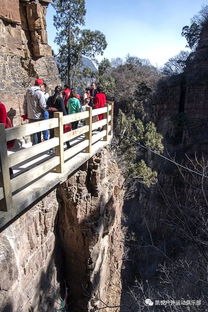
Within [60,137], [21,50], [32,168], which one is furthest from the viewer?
[21,50]

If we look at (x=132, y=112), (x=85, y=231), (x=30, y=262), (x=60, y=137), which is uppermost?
(x=60, y=137)

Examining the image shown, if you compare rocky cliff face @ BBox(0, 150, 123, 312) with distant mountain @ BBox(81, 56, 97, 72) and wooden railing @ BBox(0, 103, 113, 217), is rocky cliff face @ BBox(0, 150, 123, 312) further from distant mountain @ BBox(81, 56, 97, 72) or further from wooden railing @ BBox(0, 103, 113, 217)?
distant mountain @ BBox(81, 56, 97, 72)

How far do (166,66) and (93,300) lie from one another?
99.2 feet

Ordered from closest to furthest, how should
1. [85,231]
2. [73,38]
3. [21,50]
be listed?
[85,231]
[21,50]
[73,38]

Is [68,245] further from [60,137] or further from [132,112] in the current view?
[132,112]

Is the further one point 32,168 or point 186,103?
point 186,103

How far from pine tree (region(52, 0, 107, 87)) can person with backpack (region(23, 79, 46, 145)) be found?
17378 mm

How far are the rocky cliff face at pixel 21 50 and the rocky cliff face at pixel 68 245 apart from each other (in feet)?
12.4

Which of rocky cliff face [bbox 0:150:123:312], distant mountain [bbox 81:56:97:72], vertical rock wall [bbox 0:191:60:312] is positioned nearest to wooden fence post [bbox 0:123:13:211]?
vertical rock wall [bbox 0:191:60:312]

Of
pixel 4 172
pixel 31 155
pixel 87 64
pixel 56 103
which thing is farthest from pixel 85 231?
pixel 87 64

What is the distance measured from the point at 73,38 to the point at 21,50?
13769 mm

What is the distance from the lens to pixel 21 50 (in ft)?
30.0

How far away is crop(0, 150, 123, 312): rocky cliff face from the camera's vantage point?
16.2 feet

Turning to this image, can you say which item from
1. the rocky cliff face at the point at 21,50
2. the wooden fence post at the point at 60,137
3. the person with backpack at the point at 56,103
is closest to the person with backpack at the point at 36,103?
the person with backpack at the point at 56,103
